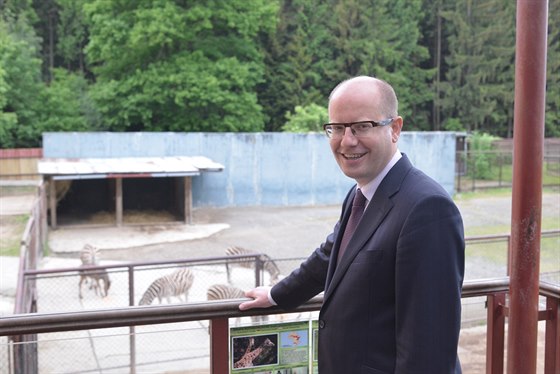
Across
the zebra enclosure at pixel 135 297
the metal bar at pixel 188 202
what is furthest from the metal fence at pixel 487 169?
the zebra enclosure at pixel 135 297

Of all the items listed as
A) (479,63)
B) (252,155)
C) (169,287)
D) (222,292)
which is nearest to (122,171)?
(252,155)

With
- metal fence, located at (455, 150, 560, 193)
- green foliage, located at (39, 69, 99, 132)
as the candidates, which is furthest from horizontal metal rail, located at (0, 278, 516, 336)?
green foliage, located at (39, 69, 99, 132)

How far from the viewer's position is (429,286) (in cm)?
180

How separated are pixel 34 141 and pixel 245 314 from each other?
36385 millimetres

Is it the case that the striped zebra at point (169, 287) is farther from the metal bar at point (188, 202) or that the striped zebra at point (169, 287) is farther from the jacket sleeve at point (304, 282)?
the metal bar at point (188, 202)

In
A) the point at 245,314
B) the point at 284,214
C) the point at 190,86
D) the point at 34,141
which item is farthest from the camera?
the point at 34,141

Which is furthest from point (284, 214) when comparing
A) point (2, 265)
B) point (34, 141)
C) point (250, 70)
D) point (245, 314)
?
point (245, 314)

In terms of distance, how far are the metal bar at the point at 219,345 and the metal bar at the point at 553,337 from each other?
59.2 inches

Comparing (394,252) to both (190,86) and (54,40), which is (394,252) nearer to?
(190,86)

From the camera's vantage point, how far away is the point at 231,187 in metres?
25.8

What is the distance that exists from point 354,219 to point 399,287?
0.40 meters

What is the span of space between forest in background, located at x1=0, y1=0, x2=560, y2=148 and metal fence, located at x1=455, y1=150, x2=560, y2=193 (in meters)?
7.72

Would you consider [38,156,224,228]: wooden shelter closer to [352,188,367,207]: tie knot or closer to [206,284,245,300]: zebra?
[206,284,245,300]: zebra

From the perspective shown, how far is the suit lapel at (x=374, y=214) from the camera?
78.7 inches
